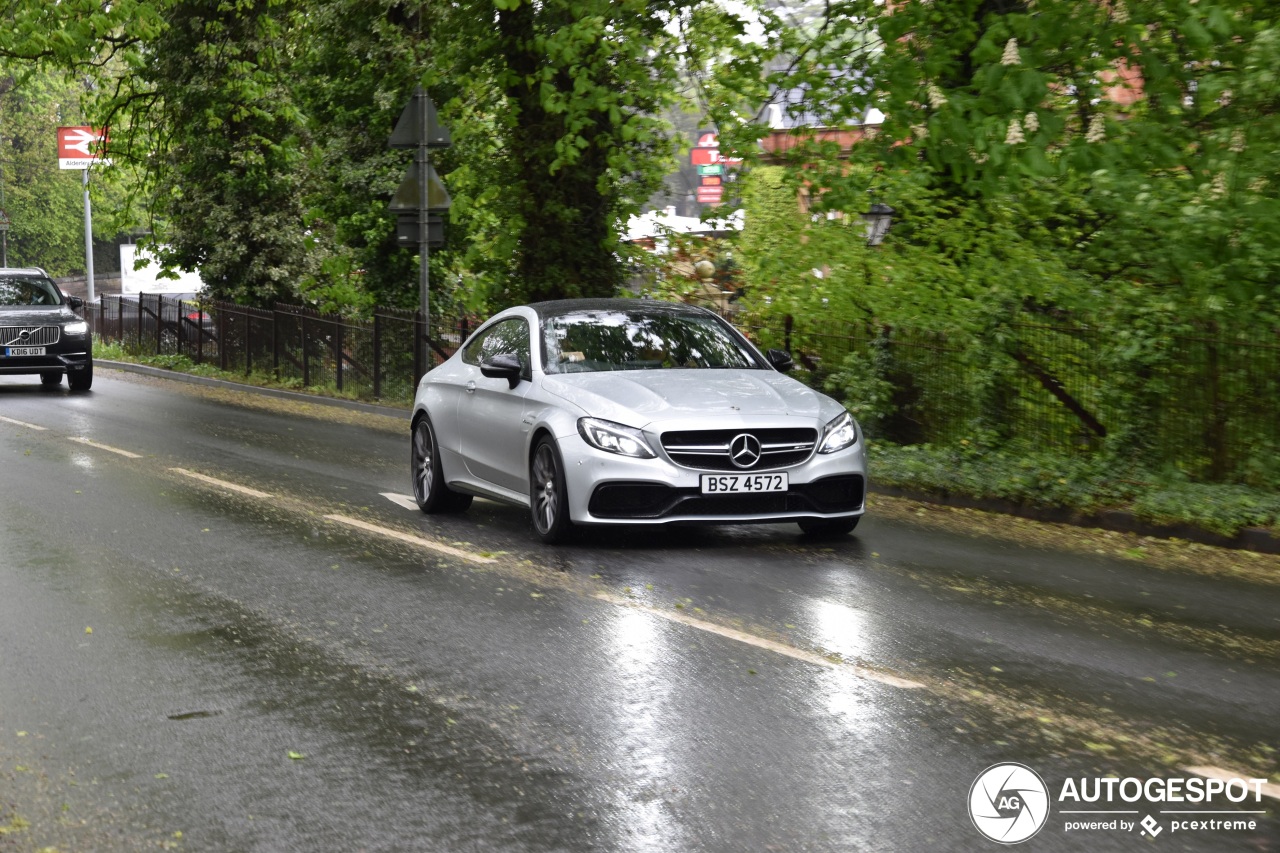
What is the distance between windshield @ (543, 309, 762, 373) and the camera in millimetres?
11078

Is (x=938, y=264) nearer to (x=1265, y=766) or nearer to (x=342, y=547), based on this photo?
(x=342, y=547)

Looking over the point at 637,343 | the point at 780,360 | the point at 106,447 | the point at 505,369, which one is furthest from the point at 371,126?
the point at 505,369

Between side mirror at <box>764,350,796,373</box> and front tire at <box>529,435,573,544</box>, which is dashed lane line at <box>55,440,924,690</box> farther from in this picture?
side mirror at <box>764,350,796,373</box>

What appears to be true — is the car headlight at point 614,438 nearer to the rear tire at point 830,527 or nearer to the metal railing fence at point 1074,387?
the rear tire at point 830,527

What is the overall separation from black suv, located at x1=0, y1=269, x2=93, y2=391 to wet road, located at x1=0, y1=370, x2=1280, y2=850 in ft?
49.6

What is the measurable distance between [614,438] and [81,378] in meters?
19.5

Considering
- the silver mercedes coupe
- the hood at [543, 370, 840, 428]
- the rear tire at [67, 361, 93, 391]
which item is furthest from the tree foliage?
the hood at [543, 370, 840, 428]

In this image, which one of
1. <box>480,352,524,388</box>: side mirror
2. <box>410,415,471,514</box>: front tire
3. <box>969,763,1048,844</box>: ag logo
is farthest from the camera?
<box>410,415,471,514</box>: front tire

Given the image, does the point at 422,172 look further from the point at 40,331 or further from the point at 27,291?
the point at 27,291

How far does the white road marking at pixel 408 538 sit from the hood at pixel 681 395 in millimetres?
1141

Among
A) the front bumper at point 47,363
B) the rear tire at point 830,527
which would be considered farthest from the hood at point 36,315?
the rear tire at point 830,527

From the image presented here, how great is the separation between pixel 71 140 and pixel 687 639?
45055 millimetres

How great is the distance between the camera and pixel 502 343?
11891 mm

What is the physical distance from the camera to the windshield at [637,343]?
11078mm
